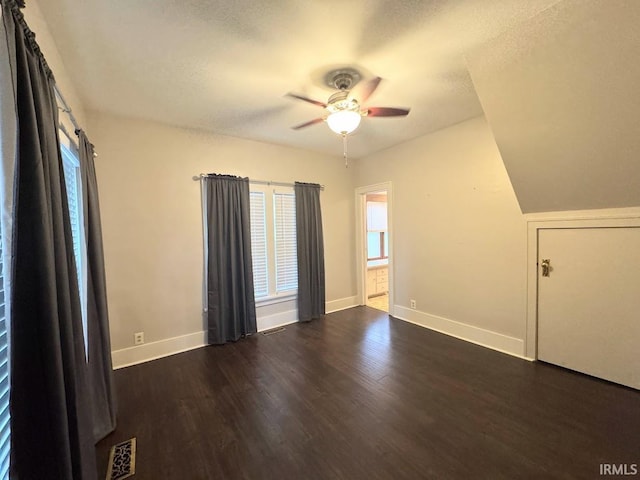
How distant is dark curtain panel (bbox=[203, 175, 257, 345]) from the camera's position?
10.7 ft

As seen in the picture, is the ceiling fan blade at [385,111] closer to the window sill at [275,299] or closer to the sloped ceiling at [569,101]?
the sloped ceiling at [569,101]

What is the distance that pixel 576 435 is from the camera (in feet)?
5.76

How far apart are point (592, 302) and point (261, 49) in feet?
11.4

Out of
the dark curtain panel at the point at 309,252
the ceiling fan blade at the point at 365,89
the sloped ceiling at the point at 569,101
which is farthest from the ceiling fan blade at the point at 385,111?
the dark curtain panel at the point at 309,252

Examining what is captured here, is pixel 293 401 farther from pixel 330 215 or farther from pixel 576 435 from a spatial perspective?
pixel 330 215

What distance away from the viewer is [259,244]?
375 centimetres

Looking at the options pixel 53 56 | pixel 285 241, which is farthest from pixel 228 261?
pixel 53 56

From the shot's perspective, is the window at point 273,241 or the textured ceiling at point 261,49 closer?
the textured ceiling at point 261,49

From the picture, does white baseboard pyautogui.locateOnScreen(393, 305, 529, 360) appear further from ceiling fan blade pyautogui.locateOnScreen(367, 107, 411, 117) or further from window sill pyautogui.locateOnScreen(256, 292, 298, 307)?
ceiling fan blade pyautogui.locateOnScreen(367, 107, 411, 117)

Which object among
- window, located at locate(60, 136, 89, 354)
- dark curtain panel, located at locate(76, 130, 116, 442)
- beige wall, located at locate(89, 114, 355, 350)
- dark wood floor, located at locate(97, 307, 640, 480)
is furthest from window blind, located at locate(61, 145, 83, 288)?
dark wood floor, located at locate(97, 307, 640, 480)

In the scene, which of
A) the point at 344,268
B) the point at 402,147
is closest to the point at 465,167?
the point at 402,147

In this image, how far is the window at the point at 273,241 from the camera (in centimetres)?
373

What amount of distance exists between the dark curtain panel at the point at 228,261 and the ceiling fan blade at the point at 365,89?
1.78 metres

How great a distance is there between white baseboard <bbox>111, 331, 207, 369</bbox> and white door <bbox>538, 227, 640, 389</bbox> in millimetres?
3796
